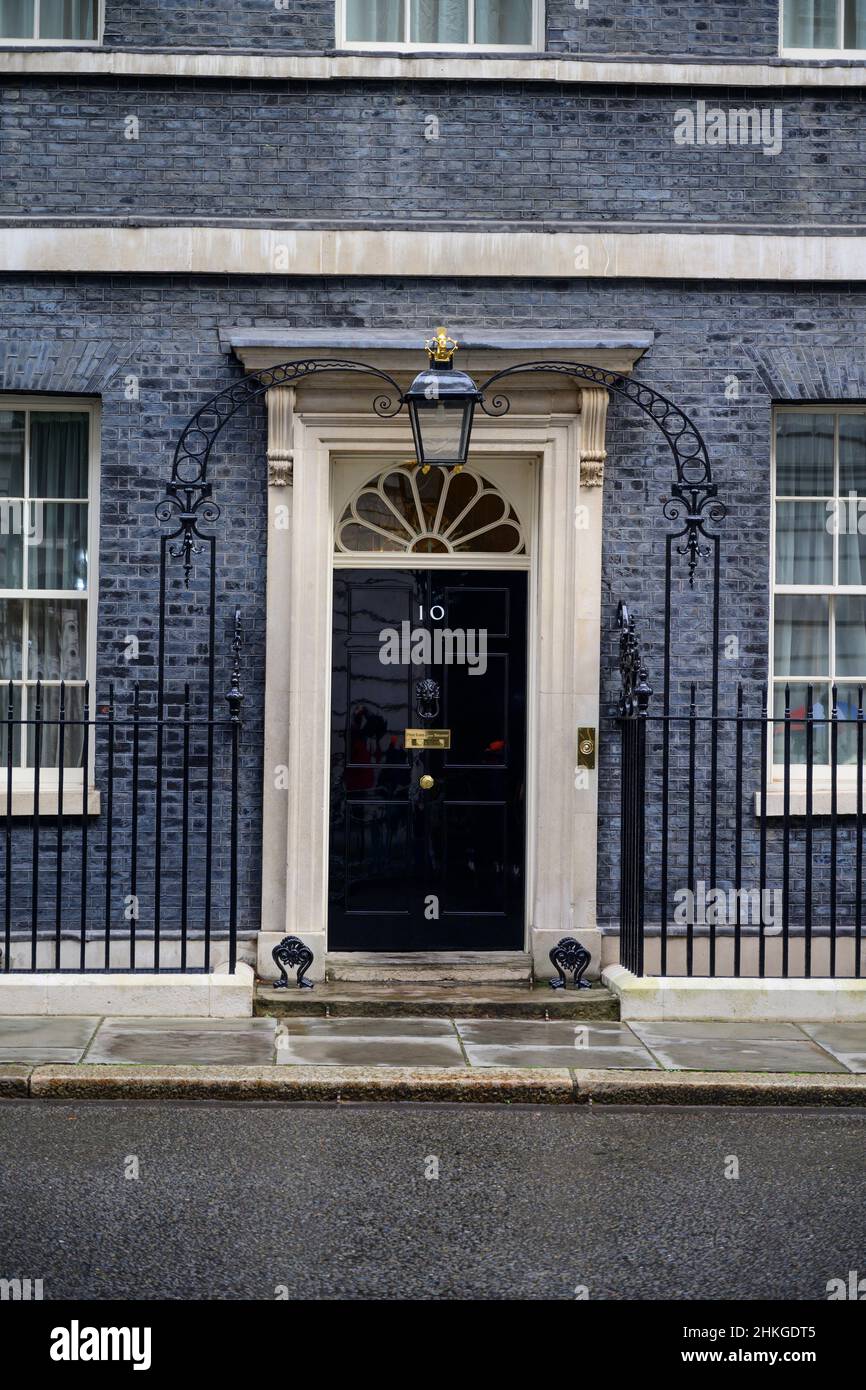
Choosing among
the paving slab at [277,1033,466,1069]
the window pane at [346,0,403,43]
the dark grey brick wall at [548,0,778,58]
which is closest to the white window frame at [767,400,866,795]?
the dark grey brick wall at [548,0,778,58]

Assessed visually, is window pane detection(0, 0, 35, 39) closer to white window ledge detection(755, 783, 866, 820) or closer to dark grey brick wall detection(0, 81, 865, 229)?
dark grey brick wall detection(0, 81, 865, 229)

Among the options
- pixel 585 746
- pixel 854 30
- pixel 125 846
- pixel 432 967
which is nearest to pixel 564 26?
pixel 854 30

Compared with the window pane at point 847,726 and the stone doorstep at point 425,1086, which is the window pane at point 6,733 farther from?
the window pane at point 847,726

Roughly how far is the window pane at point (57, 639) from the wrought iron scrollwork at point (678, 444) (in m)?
2.77

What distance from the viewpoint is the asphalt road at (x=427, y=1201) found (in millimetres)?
5047

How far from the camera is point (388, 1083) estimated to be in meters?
7.43

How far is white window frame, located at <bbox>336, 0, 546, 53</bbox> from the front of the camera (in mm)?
9836

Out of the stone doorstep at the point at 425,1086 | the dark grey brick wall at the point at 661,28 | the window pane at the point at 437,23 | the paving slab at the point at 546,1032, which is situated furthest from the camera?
the window pane at the point at 437,23

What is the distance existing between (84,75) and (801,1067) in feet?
22.3

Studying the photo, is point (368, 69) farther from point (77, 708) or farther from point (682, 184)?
point (77, 708)

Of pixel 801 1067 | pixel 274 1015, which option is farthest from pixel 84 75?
pixel 801 1067

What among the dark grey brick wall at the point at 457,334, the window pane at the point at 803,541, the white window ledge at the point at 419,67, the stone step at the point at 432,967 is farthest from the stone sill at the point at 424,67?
the stone step at the point at 432,967

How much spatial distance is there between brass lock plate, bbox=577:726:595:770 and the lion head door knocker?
2.89 ft

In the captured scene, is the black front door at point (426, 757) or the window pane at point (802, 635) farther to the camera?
the window pane at point (802, 635)
